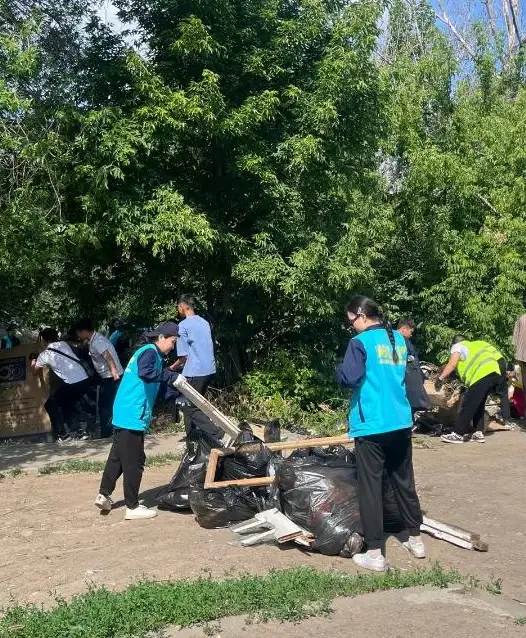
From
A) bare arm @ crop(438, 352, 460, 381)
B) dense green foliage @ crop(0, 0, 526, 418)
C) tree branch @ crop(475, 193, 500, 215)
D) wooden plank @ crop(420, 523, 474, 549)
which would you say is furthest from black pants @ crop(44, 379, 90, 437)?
tree branch @ crop(475, 193, 500, 215)

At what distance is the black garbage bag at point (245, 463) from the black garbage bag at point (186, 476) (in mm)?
206

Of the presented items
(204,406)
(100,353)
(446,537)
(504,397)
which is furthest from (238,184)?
(446,537)

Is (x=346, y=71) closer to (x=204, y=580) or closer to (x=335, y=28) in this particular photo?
(x=335, y=28)

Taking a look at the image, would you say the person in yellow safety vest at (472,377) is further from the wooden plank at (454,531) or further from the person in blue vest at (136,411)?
the person in blue vest at (136,411)

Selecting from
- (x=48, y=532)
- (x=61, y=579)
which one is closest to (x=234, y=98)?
(x=48, y=532)

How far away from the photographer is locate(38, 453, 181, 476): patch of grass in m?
8.56

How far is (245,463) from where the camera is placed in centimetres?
630

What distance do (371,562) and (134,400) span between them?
2.38 meters

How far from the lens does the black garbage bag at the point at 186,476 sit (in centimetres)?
643

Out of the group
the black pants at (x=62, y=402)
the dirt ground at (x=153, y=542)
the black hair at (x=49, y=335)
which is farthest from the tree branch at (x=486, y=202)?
the black hair at (x=49, y=335)

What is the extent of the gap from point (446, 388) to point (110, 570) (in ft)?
22.2

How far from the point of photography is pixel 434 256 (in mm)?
13969

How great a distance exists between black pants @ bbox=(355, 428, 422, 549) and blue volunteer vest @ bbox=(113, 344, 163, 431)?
77.6 inches

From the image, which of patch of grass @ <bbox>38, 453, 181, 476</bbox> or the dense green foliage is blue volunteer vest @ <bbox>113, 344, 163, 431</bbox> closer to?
patch of grass @ <bbox>38, 453, 181, 476</bbox>
